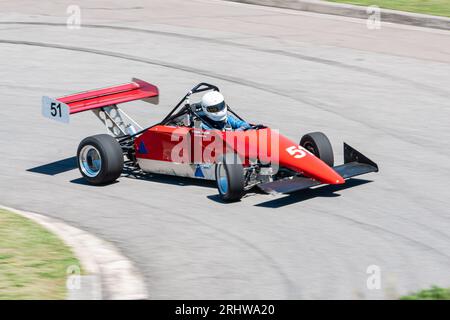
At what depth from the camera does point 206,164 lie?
13180 mm

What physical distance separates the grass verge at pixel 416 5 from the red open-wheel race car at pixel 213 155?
35.2ft

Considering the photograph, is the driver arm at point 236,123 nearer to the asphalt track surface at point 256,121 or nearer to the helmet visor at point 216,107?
the helmet visor at point 216,107

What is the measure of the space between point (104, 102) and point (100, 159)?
135 centimetres

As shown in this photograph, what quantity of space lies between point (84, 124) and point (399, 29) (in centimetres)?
879

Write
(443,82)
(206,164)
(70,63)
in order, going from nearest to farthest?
(206,164) → (443,82) → (70,63)

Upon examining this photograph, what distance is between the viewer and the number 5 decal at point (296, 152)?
12.7m

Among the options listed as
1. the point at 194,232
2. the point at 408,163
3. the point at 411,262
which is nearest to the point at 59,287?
the point at 194,232

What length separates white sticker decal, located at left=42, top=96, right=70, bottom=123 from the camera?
13.4m

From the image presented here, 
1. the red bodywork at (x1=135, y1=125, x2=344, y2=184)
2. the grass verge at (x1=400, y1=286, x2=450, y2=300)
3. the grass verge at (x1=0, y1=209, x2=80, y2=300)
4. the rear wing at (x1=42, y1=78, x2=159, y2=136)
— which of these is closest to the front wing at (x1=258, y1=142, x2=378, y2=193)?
the red bodywork at (x1=135, y1=125, x2=344, y2=184)

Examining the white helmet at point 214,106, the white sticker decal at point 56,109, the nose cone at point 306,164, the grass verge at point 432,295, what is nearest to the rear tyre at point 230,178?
the nose cone at point 306,164

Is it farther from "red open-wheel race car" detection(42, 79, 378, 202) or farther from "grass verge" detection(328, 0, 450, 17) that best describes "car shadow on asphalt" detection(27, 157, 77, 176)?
"grass verge" detection(328, 0, 450, 17)

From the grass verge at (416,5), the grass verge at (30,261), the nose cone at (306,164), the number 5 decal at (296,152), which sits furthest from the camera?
the grass verge at (416,5)

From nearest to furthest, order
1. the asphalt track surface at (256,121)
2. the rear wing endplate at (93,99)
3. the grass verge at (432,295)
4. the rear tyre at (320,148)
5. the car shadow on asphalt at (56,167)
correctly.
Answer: the grass verge at (432,295) < the asphalt track surface at (256,121) < the rear tyre at (320,148) < the rear wing endplate at (93,99) < the car shadow on asphalt at (56,167)
